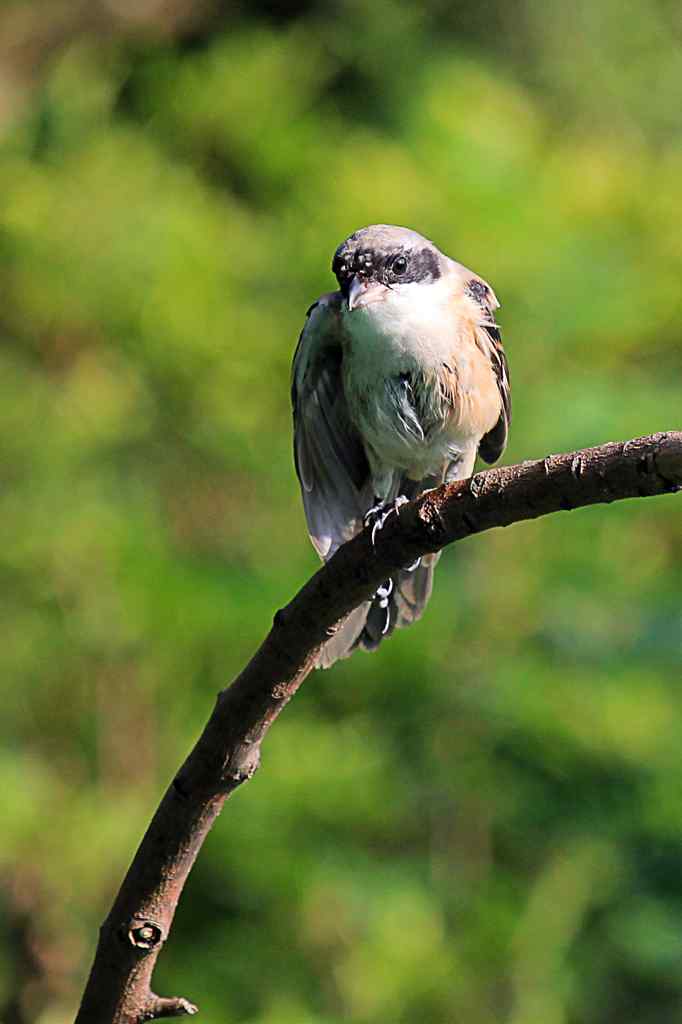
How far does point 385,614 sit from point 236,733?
1.02 metres

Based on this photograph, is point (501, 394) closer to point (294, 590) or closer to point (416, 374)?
point (416, 374)

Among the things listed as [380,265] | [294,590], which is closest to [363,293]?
[380,265]

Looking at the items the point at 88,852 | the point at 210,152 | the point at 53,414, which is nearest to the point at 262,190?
the point at 210,152

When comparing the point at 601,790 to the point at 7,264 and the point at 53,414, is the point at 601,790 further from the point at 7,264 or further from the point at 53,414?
the point at 7,264

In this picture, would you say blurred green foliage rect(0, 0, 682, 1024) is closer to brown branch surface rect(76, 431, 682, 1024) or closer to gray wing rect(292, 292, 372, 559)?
gray wing rect(292, 292, 372, 559)

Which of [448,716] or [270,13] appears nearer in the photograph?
[448,716]

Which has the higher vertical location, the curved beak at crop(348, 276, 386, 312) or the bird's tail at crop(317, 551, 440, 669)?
the curved beak at crop(348, 276, 386, 312)

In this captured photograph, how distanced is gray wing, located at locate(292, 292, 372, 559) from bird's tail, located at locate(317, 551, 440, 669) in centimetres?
19

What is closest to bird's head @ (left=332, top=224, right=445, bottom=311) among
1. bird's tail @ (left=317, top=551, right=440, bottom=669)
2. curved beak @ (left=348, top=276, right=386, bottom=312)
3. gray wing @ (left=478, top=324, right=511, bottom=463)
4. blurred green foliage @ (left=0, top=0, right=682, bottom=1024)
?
→ curved beak @ (left=348, top=276, right=386, bottom=312)

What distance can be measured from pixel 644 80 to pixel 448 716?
380 centimetres

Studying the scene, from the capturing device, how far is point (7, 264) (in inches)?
204

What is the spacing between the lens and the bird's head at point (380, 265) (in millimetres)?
2863

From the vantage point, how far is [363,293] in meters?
2.87

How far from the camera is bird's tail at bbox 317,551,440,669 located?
8.81 feet
